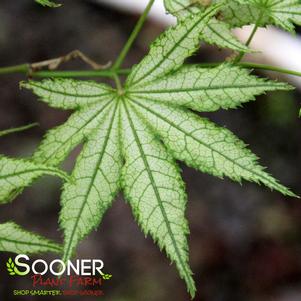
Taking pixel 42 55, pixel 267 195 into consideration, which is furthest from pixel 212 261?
pixel 42 55

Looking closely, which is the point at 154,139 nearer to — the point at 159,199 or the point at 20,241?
the point at 159,199

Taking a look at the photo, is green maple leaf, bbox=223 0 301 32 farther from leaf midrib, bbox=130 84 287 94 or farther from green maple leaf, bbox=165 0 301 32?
leaf midrib, bbox=130 84 287 94

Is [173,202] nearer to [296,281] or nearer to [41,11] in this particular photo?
[296,281]

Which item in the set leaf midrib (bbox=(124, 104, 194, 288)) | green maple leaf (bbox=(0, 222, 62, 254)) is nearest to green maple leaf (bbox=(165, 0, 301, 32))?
leaf midrib (bbox=(124, 104, 194, 288))

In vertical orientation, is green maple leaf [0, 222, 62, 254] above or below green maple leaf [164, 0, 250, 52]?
below

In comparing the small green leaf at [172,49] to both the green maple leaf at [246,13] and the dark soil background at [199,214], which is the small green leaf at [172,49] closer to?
the green maple leaf at [246,13]

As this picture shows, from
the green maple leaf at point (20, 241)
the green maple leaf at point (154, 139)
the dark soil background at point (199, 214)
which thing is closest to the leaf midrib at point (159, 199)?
the green maple leaf at point (154, 139)
